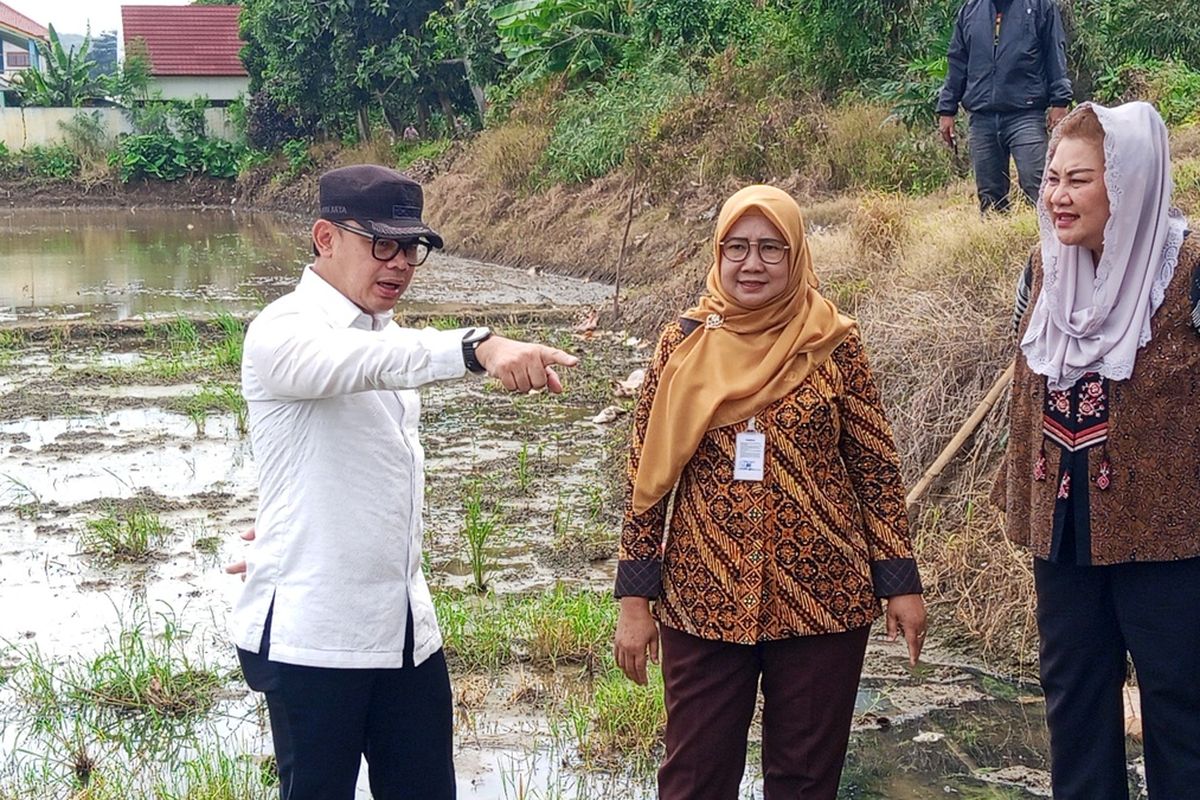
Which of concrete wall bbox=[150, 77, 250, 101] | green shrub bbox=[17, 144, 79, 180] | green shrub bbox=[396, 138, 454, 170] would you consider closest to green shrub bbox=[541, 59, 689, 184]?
green shrub bbox=[396, 138, 454, 170]

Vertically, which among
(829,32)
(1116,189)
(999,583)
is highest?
(829,32)

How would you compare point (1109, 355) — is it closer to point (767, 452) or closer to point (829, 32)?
point (767, 452)

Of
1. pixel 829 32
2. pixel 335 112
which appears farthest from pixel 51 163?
pixel 829 32

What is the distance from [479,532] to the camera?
5.74 meters

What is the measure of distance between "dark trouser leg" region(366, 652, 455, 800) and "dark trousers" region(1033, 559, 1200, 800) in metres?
1.39

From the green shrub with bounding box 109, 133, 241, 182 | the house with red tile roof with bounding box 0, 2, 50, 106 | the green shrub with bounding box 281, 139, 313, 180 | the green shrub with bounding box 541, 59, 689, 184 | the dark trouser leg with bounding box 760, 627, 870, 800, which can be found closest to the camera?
the dark trouser leg with bounding box 760, 627, 870, 800

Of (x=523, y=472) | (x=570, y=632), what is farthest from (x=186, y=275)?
(x=570, y=632)

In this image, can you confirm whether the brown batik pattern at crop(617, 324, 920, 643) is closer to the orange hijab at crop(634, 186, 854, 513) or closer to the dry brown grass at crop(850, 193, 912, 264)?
the orange hijab at crop(634, 186, 854, 513)

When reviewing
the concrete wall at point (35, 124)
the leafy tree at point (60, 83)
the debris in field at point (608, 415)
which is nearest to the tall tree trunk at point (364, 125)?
Answer: the concrete wall at point (35, 124)

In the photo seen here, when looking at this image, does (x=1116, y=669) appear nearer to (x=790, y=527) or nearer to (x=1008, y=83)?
(x=790, y=527)

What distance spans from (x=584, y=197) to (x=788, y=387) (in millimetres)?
14087

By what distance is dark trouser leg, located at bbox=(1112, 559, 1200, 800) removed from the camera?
9.98ft

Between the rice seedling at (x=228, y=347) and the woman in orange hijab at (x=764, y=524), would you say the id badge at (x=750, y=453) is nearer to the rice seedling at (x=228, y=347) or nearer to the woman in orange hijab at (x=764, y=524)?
the woman in orange hijab at (x=764, y=524)

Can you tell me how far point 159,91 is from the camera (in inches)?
1403
